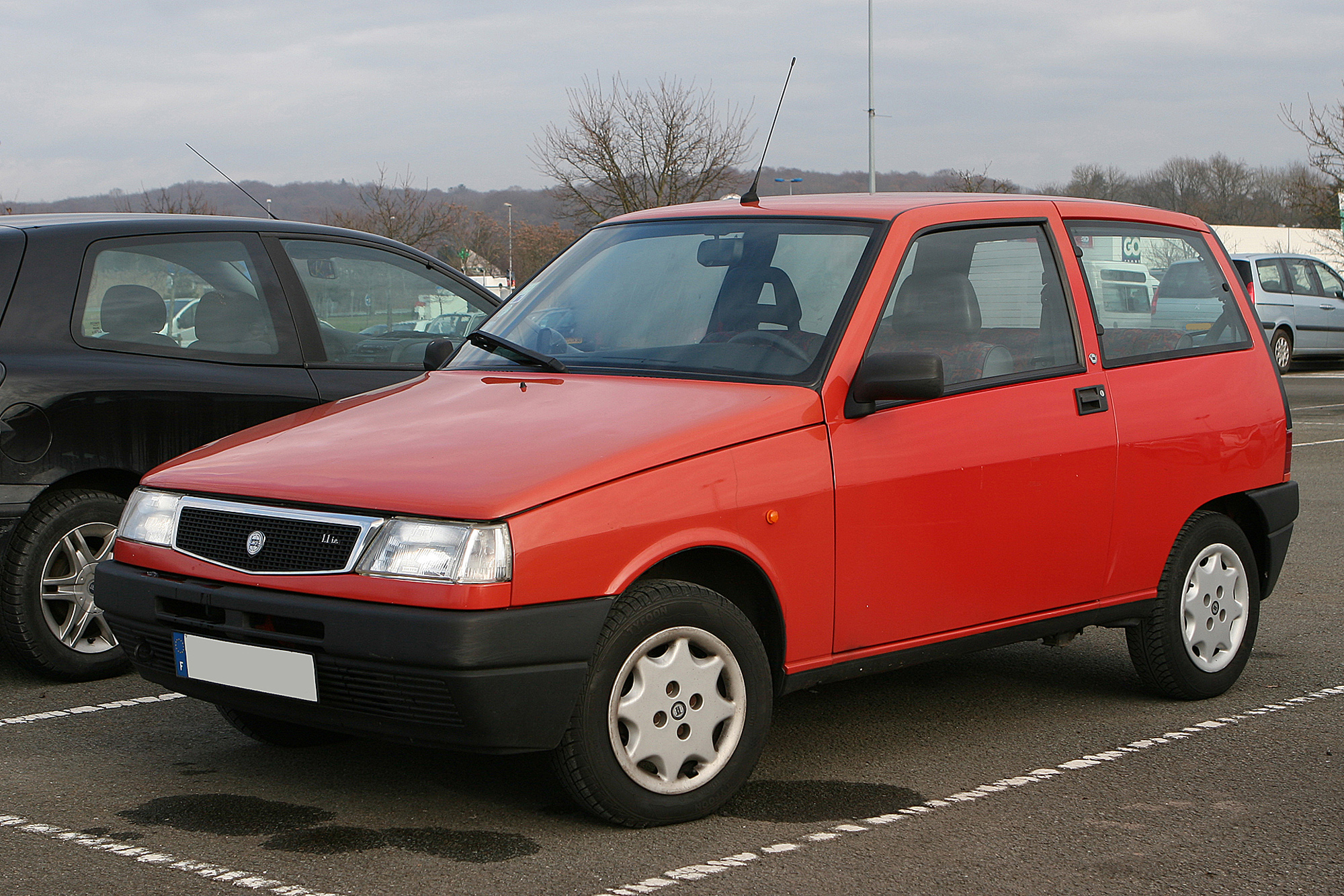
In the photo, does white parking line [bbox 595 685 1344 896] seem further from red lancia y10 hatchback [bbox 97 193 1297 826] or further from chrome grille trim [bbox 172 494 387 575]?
chrome grille trim [bbox 172 494 387 575]

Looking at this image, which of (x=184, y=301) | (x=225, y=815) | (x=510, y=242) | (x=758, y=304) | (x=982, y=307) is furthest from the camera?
(x=510, y=242)

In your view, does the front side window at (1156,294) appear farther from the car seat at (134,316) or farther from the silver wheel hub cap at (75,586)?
the silver wheel hub cap at (75,586)

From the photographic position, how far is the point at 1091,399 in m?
4.88

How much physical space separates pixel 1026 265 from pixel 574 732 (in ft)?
7.74

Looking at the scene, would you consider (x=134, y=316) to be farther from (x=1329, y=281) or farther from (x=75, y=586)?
(x=1329, y=281)

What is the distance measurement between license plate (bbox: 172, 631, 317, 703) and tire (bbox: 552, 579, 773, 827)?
0.66m

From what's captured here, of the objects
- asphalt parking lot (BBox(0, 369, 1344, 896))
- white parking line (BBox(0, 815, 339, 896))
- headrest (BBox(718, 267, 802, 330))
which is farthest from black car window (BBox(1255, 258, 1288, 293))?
white parking line (BBox(0, 815, 339, 896))

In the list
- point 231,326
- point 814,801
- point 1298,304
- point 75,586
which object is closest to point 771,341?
point 814,801

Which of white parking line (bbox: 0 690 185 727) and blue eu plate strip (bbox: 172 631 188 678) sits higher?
blue eu plate strip (bbox: 172 631 188 678)

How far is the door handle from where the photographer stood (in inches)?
190

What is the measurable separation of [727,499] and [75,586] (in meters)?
2.97

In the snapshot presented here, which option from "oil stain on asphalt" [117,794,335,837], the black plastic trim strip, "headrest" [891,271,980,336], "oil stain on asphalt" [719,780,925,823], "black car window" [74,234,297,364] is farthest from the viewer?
"black car window" [74,234,297,364]

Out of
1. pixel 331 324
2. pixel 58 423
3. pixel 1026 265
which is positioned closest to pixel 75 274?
pixel 58 423

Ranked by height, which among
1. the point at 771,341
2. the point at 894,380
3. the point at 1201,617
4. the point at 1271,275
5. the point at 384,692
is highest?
the point at 1271,275
